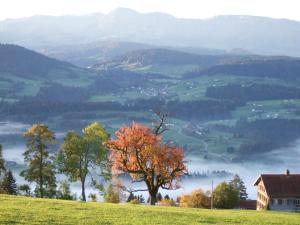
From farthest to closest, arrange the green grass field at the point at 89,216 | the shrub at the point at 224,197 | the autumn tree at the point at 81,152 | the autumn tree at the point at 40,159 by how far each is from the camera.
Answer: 1. the shrub at the point at 224,197
2. the autumn tree at the point at 81,152
3. the autumn tree at the point at 40,159
4. the green grass field at the point at 89,216

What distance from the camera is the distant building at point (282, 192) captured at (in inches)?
4641

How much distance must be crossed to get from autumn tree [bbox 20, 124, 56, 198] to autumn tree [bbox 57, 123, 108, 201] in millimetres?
2060

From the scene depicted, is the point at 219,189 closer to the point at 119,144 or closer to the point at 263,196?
the point at 263,196

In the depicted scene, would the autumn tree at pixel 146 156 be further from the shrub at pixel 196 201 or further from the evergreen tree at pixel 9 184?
the shrub at pixel 196 201

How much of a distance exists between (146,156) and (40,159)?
17444mm

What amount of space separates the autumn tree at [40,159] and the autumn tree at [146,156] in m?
12.3

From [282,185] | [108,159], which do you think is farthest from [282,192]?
[108,159]

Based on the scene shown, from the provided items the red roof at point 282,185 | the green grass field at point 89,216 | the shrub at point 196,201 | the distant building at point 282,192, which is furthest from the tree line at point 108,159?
the red roof at point 282,185

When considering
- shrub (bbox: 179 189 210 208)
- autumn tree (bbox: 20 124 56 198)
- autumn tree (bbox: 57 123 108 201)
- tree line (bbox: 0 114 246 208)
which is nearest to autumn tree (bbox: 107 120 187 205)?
tree line (bbox: 0 114 246 208)

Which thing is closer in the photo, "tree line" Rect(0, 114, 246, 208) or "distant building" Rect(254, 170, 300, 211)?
"tree line" Rect(0, 114, 246, 208)

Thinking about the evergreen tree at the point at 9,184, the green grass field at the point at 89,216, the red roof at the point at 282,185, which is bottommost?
the green grass field at the point at 89,216

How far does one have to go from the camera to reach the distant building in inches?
4641

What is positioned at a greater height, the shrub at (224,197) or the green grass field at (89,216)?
the shrub at (224,197)

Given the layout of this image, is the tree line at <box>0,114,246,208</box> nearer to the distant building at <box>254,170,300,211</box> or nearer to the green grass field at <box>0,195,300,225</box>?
the green grass field at <box>0,195,300,225</box>
